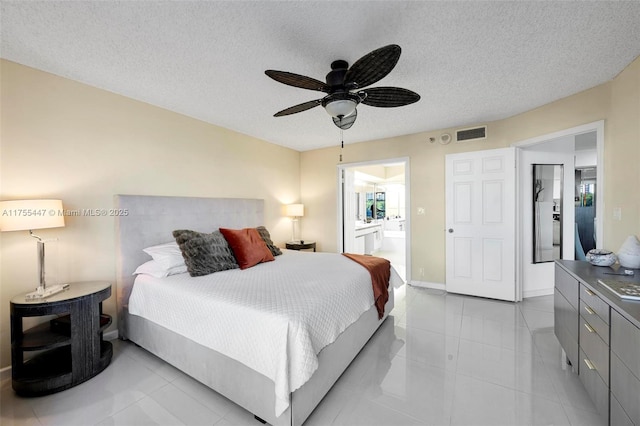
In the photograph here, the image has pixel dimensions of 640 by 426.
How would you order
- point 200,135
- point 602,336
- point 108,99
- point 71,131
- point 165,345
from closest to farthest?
point 602,336 → point 165,345 → point 71,131 → point 108,99 → point 200,135

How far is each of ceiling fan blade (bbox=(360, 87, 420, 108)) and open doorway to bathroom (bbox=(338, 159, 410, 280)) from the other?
3.22m

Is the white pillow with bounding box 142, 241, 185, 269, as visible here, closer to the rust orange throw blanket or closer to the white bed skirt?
the white bed skirt

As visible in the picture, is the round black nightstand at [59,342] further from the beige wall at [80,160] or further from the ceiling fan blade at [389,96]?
the ceiling fan blade at [389,96]

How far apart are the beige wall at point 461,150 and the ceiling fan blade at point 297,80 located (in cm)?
262

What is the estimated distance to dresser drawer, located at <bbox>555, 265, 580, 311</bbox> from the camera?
6.16ft

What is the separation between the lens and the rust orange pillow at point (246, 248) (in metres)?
2.87

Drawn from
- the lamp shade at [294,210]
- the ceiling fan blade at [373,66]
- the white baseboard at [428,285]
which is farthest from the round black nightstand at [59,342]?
the white baseboard at [428,285]

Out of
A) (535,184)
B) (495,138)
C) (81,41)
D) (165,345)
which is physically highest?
(81,41)

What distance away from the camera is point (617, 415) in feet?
4.25

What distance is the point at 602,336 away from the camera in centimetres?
147

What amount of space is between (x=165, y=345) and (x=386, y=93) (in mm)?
2705

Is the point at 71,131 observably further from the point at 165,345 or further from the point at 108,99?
the point at 165,345

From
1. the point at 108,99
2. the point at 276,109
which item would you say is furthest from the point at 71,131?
the point at 276,109

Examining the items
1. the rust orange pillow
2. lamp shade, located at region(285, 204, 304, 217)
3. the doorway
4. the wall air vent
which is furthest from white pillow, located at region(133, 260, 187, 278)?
the doorway
